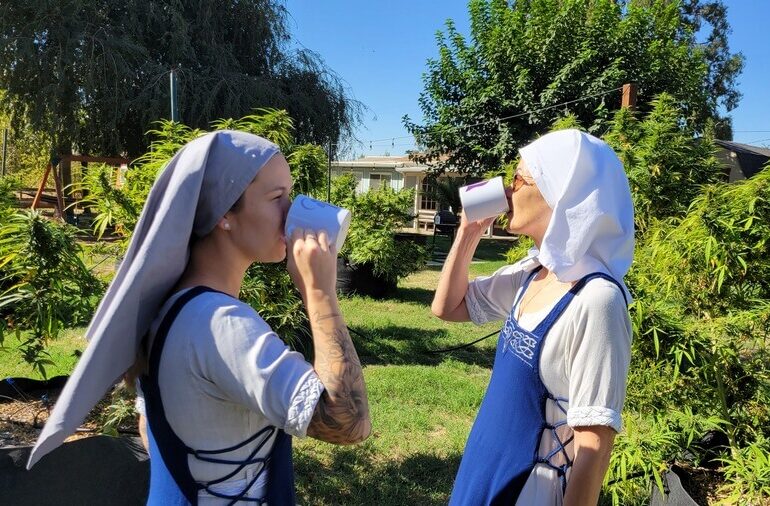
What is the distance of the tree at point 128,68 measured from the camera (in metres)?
13.0

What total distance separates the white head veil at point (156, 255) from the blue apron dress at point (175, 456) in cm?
6

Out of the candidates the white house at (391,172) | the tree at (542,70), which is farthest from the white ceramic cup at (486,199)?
the white house at (391,172)

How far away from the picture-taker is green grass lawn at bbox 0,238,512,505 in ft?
11.0

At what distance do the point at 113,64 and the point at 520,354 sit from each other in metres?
14.4

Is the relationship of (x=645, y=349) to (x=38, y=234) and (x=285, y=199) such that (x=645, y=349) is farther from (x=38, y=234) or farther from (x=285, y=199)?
(x=38, y=234)

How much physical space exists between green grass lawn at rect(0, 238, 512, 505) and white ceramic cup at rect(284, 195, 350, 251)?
2547 mm

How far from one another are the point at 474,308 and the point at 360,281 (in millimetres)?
7456

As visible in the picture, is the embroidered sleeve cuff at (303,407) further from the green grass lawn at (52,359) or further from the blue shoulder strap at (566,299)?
the green grass lawn at (52,359)

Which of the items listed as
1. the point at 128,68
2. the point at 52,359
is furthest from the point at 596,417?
the point at 128,68

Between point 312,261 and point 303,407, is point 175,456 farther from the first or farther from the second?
point 312,261

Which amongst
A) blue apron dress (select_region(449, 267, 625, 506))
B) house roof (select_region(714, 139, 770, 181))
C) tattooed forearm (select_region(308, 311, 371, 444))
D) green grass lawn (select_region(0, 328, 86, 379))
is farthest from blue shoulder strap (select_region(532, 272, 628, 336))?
house roof (select_region(714, 139, 770, 181))

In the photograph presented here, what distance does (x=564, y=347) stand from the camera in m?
1.37

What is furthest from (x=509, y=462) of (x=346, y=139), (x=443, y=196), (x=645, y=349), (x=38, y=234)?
(x=443, y=196)

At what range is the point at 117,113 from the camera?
1318cm
